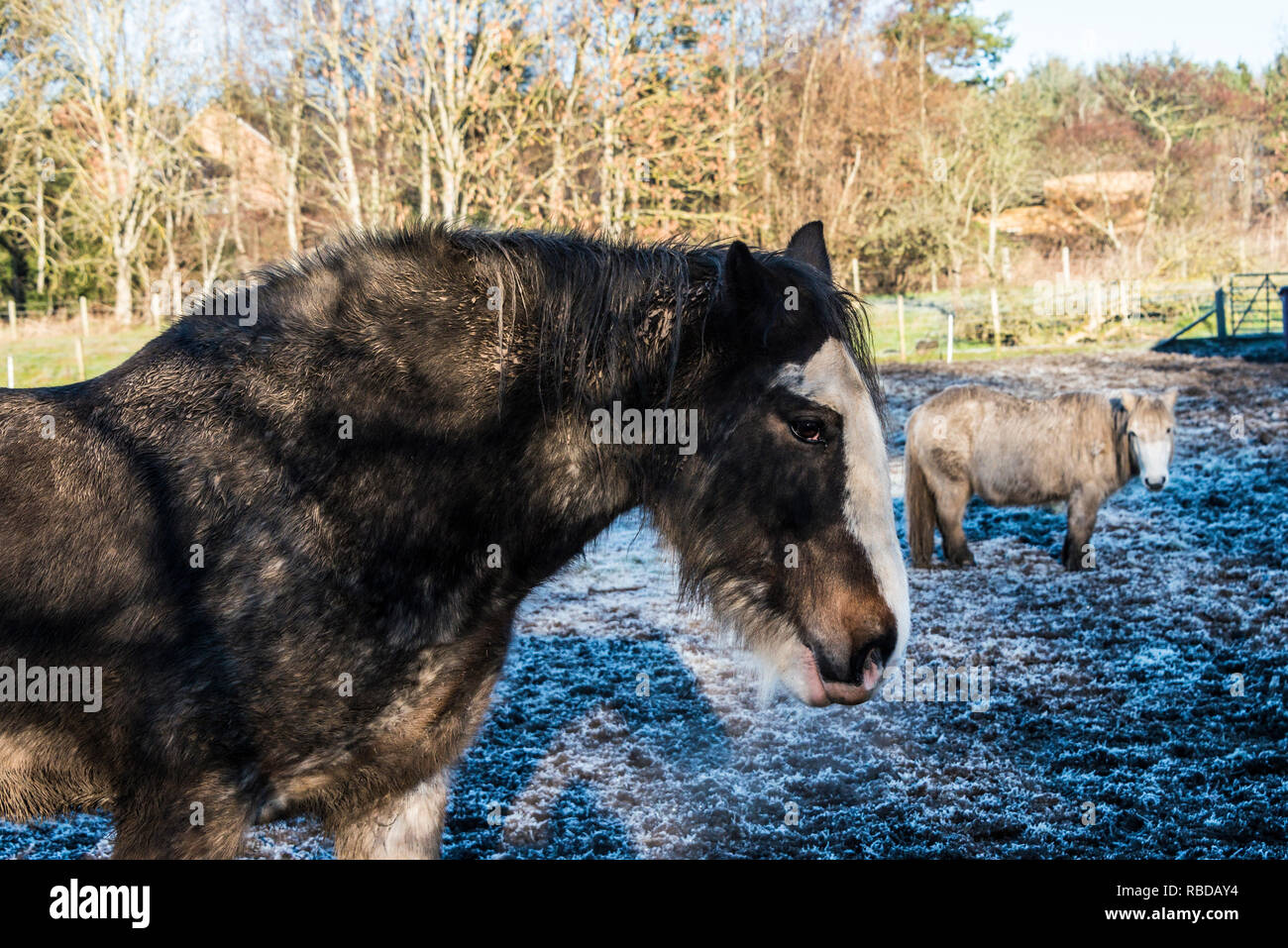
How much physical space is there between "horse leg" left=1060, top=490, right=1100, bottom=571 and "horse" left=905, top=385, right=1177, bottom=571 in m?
0.01

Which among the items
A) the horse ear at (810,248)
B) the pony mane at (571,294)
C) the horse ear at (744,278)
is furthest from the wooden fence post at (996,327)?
the horse ear at (744,278)

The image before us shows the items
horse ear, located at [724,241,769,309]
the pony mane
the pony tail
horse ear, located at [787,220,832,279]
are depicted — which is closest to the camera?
horse ear, located at [724,241,769,309]

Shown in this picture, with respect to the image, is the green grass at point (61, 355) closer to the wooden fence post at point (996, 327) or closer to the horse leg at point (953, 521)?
the horse leg at point (953, 521)

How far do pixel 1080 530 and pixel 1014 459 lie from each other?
87 cm

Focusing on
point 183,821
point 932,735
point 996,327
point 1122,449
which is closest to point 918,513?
point 1122,449

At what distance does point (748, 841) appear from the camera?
3.98m

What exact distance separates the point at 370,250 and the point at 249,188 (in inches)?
1227

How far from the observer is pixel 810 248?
111 inches

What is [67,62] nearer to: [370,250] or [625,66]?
[625,66]

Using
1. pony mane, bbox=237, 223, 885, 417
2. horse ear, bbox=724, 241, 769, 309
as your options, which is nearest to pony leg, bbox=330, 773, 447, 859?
pony mane, bbox=237, 223, 885, 417

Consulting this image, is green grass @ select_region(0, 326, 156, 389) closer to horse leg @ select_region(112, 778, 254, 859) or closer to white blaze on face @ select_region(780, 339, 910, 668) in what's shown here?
horse leg @ select_region(112, 778, 254, 859)

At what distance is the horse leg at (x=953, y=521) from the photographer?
859 cm

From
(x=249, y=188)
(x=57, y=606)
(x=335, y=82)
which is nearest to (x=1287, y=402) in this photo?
(x=57, y=606)

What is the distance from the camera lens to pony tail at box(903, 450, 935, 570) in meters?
8.65
